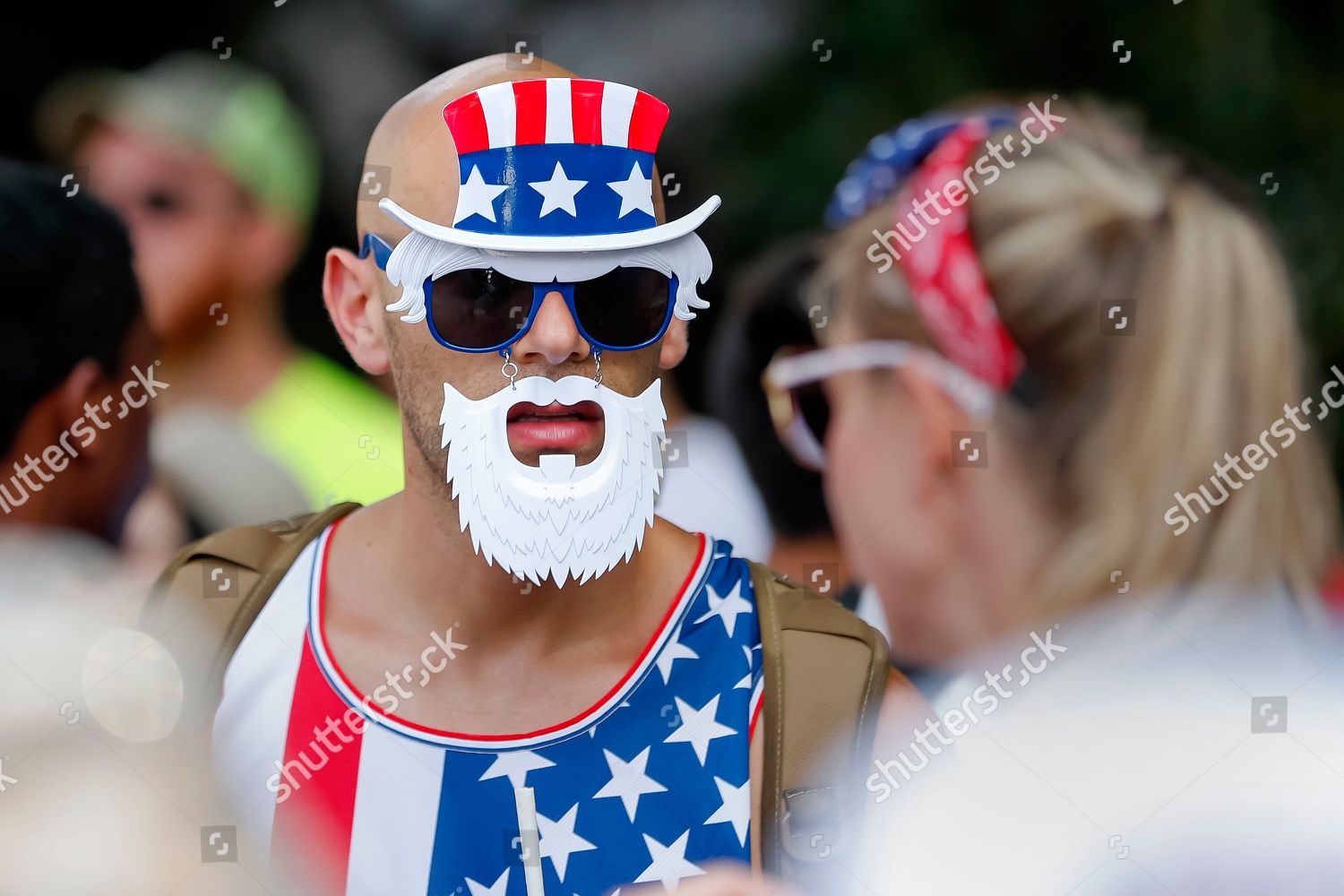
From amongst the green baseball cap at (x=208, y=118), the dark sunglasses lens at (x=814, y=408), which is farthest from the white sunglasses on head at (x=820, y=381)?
the green baseball cap at (x=208, y=118)

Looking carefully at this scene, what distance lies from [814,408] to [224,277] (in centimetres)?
205

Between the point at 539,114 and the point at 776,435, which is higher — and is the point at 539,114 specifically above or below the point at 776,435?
above

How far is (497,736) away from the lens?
2184 millimetres

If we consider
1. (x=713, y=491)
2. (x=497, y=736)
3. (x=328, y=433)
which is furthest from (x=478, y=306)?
(x=713, y=491)

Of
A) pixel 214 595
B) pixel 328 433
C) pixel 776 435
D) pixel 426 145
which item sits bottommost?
pixel 776 435

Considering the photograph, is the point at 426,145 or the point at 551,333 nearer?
the point at 551,333

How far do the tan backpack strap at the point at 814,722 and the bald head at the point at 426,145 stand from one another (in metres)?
0.82

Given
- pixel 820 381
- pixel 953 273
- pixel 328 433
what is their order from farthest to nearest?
pixel 328 433, pixel 820 381, pixel 953 273

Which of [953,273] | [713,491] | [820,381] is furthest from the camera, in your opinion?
[713,491]

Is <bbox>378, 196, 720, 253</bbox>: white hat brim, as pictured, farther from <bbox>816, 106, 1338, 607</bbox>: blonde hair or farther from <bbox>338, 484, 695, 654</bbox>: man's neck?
<bbox>816, 106, 1338, 607</bbox>: blonde hair

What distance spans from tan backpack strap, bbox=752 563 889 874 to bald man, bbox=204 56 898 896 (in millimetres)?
59

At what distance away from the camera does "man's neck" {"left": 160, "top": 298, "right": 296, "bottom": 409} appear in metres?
4.11

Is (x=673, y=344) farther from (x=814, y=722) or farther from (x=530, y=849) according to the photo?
(x=530, y=849)

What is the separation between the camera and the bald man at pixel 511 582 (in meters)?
2.00
